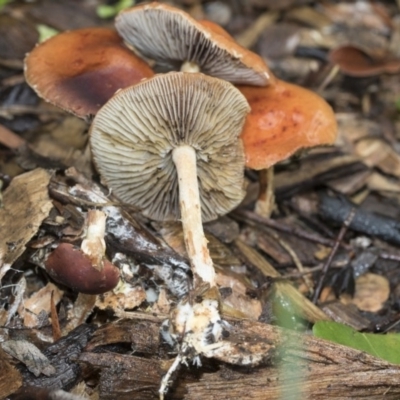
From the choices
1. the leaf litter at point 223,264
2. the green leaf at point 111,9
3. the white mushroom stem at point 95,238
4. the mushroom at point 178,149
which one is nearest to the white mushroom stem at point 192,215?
the mushroom at point 178,149

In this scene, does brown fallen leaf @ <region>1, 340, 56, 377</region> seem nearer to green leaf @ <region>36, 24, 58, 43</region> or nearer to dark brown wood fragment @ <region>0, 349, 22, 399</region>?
dark brown wood fragment @ <region>0, 349, 22, 399</region>

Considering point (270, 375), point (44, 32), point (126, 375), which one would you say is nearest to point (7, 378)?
point (126, 375)

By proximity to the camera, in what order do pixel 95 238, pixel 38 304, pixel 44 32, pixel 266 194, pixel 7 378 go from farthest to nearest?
pixel 44 32
pixel 266 194
pixel 38 304
pixel 95 238
pixel 7 378

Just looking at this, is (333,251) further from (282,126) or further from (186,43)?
(186,43)

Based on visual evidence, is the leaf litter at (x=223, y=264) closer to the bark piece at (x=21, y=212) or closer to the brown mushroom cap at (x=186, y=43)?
the bark piece at (x=21, y=212)

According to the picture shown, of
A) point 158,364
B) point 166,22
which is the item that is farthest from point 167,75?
point 158,364

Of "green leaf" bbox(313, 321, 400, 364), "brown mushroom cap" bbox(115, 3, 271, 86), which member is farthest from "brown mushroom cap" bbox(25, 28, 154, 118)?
"green leaf" bbox(313, 321, 400, 364)

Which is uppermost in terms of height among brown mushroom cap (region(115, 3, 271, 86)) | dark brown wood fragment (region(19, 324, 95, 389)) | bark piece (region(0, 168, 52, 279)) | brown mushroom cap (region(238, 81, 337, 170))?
brown mushroom cap (region(115, 3, 271, 86))
